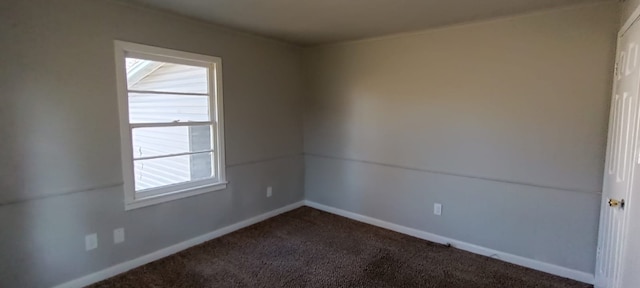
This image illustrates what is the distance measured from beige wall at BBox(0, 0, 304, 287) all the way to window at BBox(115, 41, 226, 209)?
0.08m

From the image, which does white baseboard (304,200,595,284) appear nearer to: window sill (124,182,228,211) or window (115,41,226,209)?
window sill (124,182,228,211)

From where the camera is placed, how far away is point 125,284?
97.6 inches

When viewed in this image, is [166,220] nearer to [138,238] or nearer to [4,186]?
[138,238]

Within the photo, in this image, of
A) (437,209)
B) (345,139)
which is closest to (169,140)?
(345,139)

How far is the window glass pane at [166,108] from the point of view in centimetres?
268

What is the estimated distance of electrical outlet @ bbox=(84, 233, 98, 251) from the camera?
2447 millimetres

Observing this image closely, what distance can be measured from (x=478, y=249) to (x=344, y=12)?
8.18 feet

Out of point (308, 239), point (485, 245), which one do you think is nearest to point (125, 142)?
point (308, 239)

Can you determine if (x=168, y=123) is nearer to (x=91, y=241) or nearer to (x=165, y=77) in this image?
(x=165, y=77)

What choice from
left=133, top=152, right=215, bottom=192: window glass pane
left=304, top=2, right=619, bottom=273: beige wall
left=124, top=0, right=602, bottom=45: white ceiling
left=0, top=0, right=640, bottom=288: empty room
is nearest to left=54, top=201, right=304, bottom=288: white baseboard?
left=0, top=0, right=640, bottom=288: empty room

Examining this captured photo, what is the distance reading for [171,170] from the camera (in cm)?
302

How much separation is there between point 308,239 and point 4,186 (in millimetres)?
2419

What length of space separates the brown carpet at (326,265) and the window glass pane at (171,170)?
2.23 feet

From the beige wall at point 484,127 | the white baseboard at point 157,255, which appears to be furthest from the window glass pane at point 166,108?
the beige wall at point 484,127
